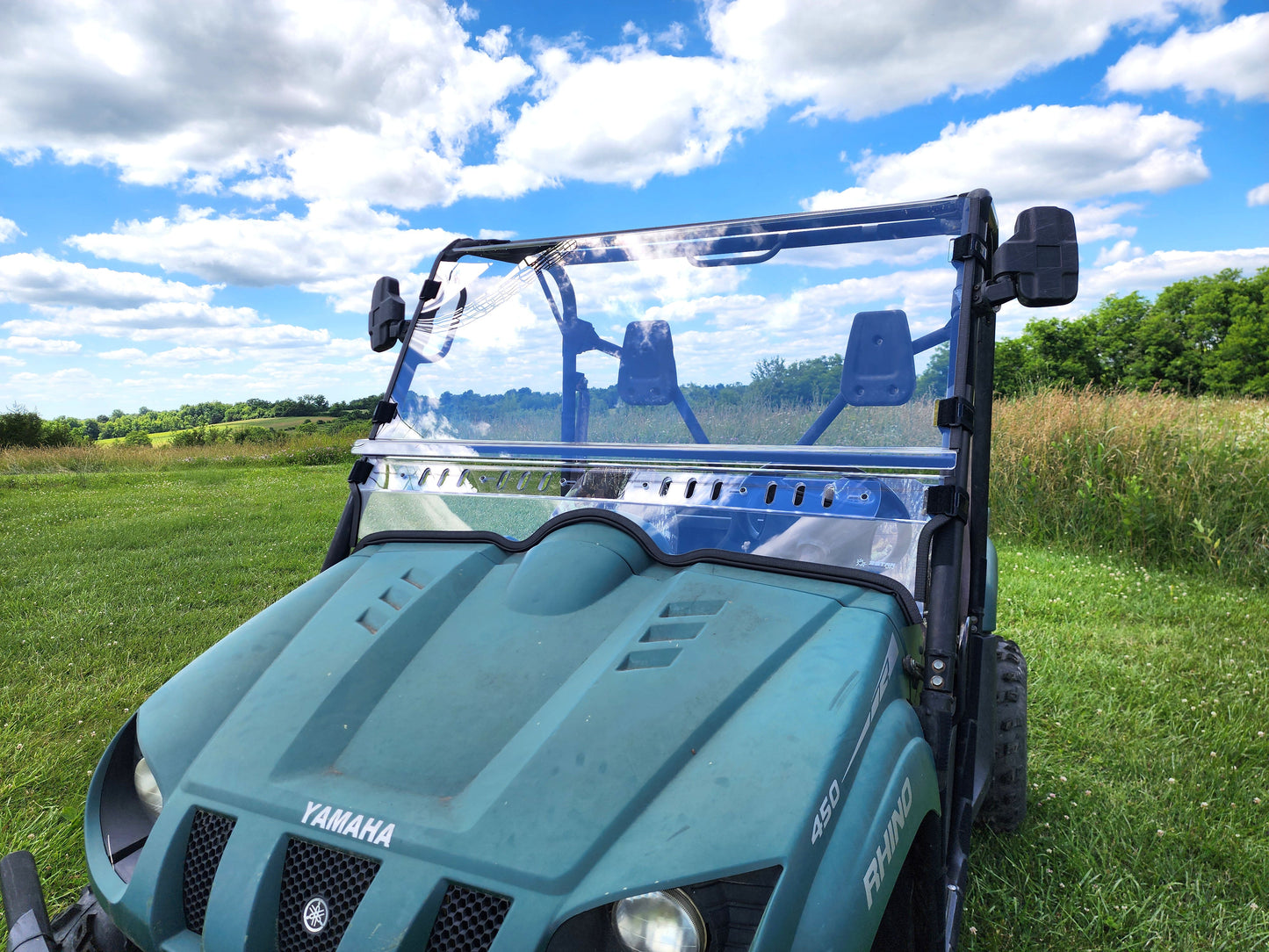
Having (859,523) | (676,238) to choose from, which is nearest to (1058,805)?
(859,523)

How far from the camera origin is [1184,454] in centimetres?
734

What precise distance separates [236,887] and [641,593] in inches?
35.7

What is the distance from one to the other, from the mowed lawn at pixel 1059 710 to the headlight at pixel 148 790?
3.16ft

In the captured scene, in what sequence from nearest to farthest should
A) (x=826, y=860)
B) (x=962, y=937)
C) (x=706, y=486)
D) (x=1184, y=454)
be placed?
(x=826, y=860) < (x=706, y=486) < (x=962, y=937) < (x=1184, y=454)

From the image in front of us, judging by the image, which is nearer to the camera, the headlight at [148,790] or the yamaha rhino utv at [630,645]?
the yamaha rhino utv at [630,645]

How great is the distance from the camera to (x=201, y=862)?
4.93 ft

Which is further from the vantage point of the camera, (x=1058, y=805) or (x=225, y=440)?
(x=225, y=440)

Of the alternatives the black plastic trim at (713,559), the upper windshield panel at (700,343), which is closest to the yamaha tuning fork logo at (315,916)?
the black plastic trim at (713,559)

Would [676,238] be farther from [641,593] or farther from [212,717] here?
[212,717]

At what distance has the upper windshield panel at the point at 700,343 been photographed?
2.31 metres

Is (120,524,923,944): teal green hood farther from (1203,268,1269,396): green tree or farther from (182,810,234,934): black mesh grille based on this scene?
(1203,268,1269,396): green tree

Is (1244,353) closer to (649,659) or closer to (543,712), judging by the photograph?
(649,659)

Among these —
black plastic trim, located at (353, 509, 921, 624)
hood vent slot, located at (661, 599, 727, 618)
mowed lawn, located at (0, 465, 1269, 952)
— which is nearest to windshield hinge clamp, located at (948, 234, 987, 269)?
black plastic trim, located at (353, 509, 921, 624)

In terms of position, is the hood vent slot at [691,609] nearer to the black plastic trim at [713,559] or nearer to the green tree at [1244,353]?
the black plastic trim at [713,559]
